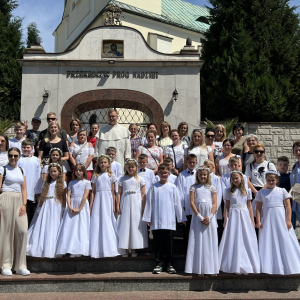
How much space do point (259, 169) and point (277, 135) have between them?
877 cm

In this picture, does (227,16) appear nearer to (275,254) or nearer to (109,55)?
(109,55)

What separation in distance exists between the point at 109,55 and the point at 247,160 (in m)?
8.24

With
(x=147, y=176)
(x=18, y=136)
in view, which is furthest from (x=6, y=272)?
(x=18, y=136)

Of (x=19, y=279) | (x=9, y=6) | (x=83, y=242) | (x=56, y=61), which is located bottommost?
(x=19, y=279)

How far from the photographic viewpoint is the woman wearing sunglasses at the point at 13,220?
6441 millimetres

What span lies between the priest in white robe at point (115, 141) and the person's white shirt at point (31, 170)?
1.36m

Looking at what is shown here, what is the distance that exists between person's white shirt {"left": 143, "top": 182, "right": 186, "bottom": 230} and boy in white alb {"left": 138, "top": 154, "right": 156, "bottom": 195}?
0.64 metres

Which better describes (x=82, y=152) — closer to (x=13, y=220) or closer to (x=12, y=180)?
(x=12, y=180)

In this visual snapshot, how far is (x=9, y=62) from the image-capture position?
21344mm

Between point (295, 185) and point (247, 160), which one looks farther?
point (247, 160)

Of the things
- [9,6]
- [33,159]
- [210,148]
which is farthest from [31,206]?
[9,6]

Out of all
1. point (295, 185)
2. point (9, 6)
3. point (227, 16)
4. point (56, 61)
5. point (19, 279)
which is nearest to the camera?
point (19, 279)

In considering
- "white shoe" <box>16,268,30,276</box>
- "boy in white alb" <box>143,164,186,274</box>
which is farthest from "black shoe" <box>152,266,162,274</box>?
"white shoe" <box>16,268,30,276</box>

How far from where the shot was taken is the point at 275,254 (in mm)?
6453
